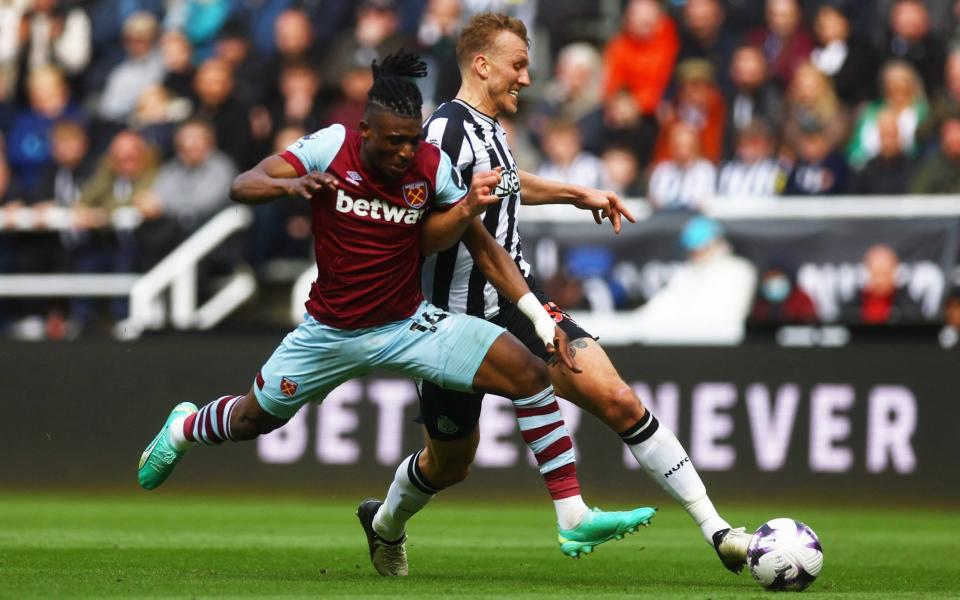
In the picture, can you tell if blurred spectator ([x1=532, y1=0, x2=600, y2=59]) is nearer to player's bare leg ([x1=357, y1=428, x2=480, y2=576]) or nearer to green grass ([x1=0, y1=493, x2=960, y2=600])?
green grass ([x1=0, y1=493, x2=960, y2=600])

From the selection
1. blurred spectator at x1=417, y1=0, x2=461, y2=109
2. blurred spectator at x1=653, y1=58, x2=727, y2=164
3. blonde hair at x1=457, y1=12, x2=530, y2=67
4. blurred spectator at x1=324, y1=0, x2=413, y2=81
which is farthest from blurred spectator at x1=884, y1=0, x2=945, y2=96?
blonde hair at x1=457, y1=12, x2=530, y2=67

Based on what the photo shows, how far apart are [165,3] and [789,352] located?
8896 mm

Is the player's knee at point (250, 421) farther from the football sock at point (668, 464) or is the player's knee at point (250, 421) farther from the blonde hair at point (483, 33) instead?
the blonde hair at point (483, 33)

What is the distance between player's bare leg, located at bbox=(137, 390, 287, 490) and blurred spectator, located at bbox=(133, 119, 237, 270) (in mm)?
7442

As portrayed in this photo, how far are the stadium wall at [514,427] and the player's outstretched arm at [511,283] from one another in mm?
5643

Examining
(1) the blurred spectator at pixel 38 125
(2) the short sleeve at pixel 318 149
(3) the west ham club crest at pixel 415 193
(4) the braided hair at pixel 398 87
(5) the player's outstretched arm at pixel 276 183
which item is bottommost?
(1) the blurred spectator at pixel 38 125

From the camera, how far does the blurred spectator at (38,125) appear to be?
17.0 m

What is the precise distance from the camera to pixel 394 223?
7.41 meters

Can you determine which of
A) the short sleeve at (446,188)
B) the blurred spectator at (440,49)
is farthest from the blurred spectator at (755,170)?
the short sleeve at (446,188)

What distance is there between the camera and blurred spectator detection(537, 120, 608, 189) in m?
15.0

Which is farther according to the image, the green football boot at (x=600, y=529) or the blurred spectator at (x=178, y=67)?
the blurred spectator at (x=178, y=67)

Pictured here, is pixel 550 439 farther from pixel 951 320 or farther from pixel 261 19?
pixel 261 19

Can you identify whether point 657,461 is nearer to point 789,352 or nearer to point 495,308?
point 495,308

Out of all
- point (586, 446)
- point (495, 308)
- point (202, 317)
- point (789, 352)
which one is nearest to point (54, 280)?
point (202, 317)
